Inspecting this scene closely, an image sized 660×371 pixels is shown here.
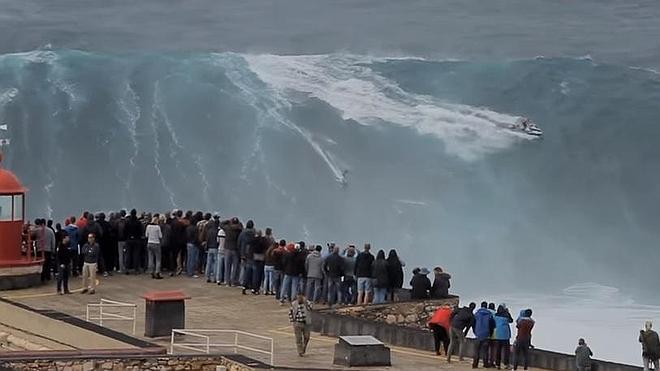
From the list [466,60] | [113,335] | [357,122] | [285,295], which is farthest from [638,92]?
[113,335]

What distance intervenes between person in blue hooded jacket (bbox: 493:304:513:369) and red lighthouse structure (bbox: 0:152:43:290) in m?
10.1

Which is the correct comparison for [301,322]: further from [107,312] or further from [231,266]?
[231,266]

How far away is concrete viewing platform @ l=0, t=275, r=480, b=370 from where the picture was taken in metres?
27.0

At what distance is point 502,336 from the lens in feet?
87.6

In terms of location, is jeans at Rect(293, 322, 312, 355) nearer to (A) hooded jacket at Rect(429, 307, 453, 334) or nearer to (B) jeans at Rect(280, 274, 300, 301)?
(A) hooded jacket at Rect(429, 307, 453, 334)

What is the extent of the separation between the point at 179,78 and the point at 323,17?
21.6 m

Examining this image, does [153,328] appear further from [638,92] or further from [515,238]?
[638,92]

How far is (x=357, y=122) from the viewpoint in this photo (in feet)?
232

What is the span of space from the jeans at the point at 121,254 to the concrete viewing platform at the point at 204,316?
1.06 ft

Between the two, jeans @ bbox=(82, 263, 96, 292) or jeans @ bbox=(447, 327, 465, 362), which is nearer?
jeans @ bbox=(447, 327, 465, 362)

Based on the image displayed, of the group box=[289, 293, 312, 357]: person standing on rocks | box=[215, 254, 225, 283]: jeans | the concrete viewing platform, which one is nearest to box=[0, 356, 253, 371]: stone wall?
the concrete viewing platform

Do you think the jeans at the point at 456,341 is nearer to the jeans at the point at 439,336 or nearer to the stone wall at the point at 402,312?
the jeans at the point at 439,336

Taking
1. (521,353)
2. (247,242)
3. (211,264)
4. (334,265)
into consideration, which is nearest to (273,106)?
(211,264)

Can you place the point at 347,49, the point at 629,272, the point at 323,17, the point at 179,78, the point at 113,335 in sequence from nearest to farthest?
the point at 113,335 < the point at 629,272 < the point at 179,78 < the point at 347,49 < the point at 323,17
